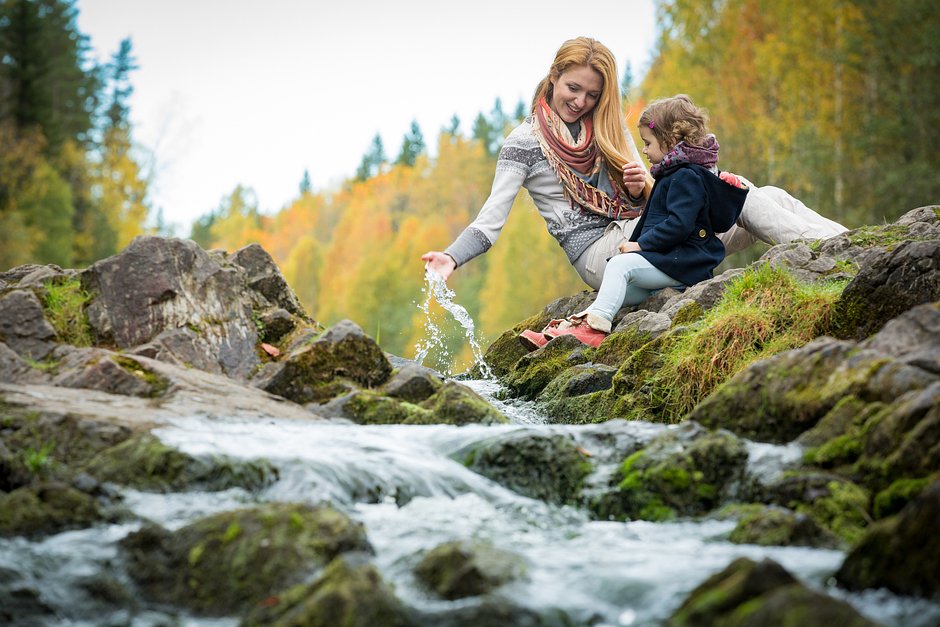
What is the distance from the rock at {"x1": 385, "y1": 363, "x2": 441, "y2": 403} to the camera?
214 inches

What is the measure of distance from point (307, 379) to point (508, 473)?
178cm

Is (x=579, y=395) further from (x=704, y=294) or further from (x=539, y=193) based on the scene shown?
(x=539, y=193)

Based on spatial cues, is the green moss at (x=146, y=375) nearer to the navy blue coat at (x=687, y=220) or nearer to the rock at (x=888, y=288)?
the navy blue coat at (x=687, y=220)

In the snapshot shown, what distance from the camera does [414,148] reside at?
282 ft

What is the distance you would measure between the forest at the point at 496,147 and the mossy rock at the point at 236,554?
19.2 feet

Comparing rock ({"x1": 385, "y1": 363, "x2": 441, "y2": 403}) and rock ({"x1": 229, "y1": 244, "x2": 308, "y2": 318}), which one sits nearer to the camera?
rock ({"x1": 385, "y1": 363, "x2": 441, "y2": 403})

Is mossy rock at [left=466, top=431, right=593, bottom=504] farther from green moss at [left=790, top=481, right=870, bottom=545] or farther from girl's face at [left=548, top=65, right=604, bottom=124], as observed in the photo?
girl's face at [left=548, top=65, right=604, bottom=124]

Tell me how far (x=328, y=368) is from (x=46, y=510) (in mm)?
2376

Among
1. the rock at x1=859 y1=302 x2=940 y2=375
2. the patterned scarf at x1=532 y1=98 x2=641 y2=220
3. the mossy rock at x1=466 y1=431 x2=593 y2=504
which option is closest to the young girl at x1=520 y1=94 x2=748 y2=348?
the patterned scarf at x1=532 y1=98 x2=641 y2=220

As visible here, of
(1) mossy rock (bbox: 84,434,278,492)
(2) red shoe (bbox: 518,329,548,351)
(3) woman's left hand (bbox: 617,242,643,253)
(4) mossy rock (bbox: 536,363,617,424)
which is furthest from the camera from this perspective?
(2) red shoe (bbox: 518,329,548,351)

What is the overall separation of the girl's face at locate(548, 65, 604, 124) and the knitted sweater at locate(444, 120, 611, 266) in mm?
368

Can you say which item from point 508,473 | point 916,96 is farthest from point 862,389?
point 916,96

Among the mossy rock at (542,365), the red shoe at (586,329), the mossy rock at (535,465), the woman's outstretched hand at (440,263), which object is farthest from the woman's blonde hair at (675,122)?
the mossy rock at (535,465)

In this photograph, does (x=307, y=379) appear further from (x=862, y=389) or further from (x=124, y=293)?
(x=862, y=389)
